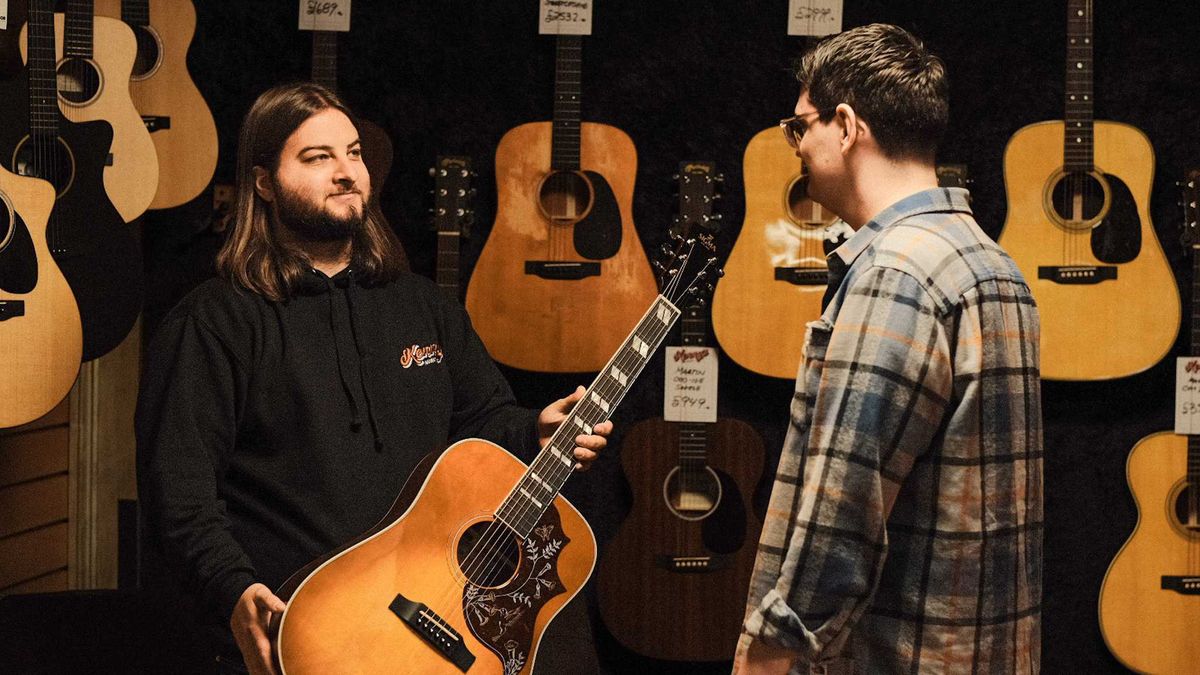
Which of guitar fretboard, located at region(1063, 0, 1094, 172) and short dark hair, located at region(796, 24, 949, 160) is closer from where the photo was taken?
short dark hair, located at region(796, 24, 949, 160)

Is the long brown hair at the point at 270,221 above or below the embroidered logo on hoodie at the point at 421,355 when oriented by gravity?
above

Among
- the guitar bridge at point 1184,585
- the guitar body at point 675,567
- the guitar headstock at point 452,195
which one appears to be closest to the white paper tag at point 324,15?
the guitar headstock at point 452,195

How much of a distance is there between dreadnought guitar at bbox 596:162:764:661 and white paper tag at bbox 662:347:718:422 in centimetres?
2

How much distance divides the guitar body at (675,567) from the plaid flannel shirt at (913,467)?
175 cm

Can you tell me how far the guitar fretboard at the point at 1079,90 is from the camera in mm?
3557

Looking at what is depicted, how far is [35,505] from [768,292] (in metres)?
2.25

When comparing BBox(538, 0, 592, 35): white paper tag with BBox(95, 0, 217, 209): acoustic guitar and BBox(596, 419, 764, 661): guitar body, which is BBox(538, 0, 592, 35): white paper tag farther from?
BBox(596, 419, 764, 661): guitar body

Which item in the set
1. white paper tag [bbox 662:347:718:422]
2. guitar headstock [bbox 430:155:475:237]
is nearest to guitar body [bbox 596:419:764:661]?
white paper tag [bbox 662:347:718:422]

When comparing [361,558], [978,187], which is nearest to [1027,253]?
[978,187]

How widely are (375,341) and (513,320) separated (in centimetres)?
95

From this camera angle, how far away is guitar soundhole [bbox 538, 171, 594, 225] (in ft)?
11.9

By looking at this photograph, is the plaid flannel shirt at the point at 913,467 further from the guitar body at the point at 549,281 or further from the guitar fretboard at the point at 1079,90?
the guitar fretboard at the point at 1079,90

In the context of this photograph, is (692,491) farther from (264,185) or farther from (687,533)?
(264,185)

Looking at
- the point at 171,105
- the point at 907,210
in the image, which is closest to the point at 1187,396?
the point at 907,210
